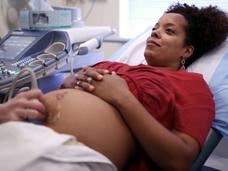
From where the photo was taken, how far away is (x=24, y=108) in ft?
2.97

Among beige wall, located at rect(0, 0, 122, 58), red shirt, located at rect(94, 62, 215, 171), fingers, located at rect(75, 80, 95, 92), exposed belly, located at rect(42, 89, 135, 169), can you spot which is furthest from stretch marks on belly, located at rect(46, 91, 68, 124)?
beige wall, located at rect(0, 0, 122, 58)

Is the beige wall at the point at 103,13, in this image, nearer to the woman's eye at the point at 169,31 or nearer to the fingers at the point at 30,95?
the woman's eye at the point at 169,31

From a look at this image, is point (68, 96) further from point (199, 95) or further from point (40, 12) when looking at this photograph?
point (40, 12)

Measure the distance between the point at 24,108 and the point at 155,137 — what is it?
389 mm

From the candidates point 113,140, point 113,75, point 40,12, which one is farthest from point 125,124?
point 40,12

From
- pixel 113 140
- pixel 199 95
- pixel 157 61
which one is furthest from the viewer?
pixel 157 61

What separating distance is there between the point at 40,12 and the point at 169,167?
A: 1210 mm

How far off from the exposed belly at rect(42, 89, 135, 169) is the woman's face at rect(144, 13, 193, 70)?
0.37 m

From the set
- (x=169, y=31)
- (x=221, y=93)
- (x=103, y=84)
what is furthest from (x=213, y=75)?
(x=103, y=84)

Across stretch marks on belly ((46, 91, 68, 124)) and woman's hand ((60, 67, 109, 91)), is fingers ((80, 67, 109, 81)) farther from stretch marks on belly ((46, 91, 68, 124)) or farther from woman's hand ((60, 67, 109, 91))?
stretch marks on belly ((46, 91, 68, 124))

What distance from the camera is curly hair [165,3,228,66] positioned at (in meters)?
1.41

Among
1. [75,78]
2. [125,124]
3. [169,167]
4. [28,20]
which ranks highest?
[28,20]

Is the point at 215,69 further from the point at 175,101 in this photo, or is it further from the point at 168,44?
the point at 175,101

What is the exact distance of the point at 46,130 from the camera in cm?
84
